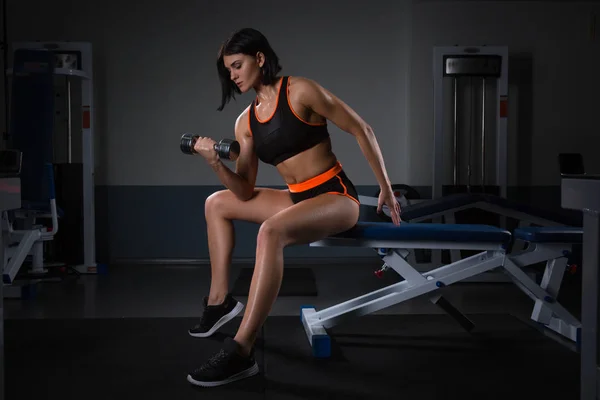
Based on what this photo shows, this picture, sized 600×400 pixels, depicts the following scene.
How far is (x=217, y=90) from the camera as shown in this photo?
16.0 feet

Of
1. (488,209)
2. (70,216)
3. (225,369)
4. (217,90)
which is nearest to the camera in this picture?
(225,369)

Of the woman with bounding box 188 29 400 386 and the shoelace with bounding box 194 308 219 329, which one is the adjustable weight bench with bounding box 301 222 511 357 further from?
the shoelace with bounding box 194 308 219 329

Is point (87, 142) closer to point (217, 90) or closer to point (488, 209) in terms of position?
point (217, 90)

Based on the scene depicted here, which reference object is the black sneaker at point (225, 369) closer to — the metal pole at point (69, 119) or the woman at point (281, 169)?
the woman at point (281, 169)

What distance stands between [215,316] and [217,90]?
2.81 metres

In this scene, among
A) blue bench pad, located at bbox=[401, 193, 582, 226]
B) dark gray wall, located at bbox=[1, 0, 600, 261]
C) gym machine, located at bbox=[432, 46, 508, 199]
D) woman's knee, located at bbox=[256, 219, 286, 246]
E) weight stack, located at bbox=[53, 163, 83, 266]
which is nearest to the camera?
woman's knee, located at bbox=[256, 219, 286, 246]

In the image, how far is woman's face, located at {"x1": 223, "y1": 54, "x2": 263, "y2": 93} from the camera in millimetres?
2213

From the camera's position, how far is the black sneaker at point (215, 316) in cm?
245

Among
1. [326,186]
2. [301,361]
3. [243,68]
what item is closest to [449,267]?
[326,186]

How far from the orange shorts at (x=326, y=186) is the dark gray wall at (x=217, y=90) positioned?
2.53m

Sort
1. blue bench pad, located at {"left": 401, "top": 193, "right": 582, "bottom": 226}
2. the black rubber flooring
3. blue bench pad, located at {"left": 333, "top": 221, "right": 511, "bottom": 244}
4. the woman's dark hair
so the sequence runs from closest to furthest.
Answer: the black rubber flooring < the woman's dark hair < blue bench pad, located at {"left": 333, "top": 221, "right": 511, "bottom": 244} < blue bench pad, located at {"left": 401, "top": 193, "right": 582, "bottom": 226}

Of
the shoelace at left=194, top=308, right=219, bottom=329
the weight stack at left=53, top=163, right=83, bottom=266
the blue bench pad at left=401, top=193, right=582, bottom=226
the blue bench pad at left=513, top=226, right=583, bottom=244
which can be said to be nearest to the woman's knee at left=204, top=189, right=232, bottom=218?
the shoelace at left=194, top=308, right=219, bottom=329

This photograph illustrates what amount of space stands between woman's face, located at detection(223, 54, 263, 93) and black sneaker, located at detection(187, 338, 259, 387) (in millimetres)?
955

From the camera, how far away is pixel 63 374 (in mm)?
1974
